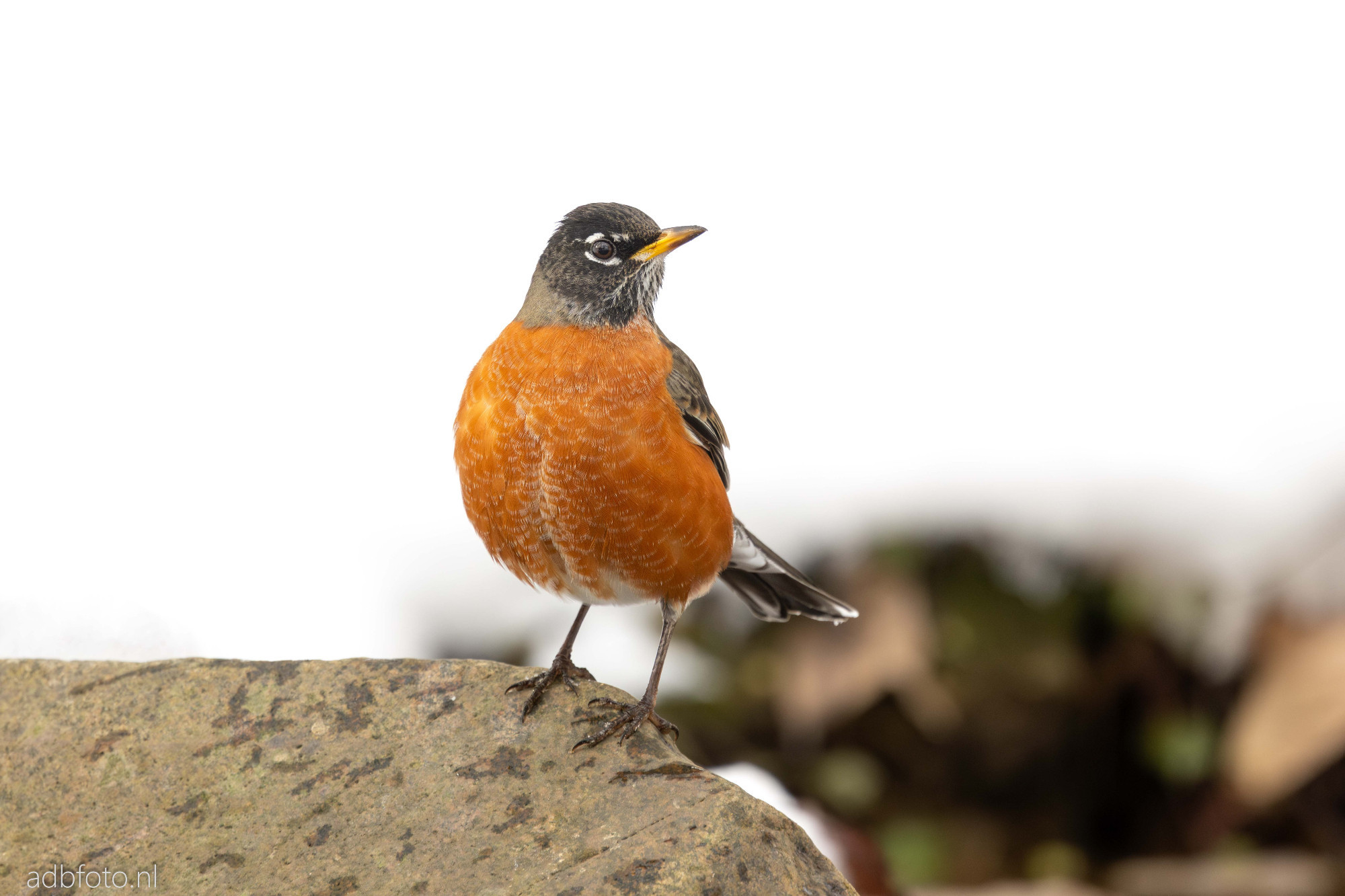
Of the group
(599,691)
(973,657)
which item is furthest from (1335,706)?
(599,691)

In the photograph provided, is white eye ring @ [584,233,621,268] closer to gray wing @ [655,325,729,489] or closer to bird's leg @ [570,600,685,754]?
gray wing @ [655,325,729,489]

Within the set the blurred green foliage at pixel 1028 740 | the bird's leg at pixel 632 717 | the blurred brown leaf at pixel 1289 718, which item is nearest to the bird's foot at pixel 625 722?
the bird's leg at pixel 632 717

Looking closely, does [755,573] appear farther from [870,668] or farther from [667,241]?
[667,241]

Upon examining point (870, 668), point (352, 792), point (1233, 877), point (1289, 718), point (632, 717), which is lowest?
point (1233, 877)

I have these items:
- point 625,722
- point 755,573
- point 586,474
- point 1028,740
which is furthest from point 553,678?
point 1028,740

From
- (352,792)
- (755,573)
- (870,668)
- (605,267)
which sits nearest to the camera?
(352,792)

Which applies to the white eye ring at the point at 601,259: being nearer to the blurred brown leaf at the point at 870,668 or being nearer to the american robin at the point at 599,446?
the american robin at the point at 599,446

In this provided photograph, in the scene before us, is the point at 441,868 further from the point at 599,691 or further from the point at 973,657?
the point at 973,657

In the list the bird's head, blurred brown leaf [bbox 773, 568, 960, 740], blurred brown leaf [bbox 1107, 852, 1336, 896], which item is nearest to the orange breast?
the bird's head
